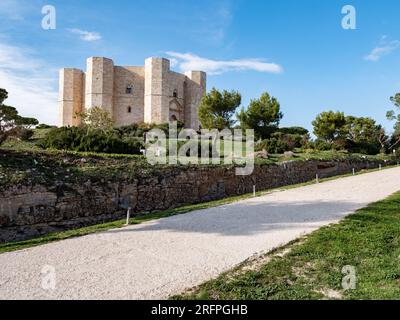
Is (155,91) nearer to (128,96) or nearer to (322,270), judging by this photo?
(128,96)

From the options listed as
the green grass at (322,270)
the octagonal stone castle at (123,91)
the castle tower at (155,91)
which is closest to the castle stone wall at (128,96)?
the octagonal stone castle at (123,91)

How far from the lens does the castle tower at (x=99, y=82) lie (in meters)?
50.5

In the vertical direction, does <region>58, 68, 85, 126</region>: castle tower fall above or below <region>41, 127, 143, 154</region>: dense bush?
above

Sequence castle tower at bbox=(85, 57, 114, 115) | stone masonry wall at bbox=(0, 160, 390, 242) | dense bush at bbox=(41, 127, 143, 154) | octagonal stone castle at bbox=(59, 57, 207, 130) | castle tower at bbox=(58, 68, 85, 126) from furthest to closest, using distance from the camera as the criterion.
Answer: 1. castle tower at bbox=(58, 68, 85, 126)
2. octagonal stone castle at bbox=(59, 57, 207, 130)
3. castle tower at bbox=(85, 57, 114, 115)
4. dense bush at bbox=(41, 127, 143, 154)
5. stone masonry wall at bbox=(0, 160, 390, 242)

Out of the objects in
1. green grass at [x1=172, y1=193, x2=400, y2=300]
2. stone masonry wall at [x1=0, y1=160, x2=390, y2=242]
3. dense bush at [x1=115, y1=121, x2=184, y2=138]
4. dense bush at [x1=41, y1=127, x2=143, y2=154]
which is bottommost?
green grass at [x1=172, y1=193, x2=400, y2=300]

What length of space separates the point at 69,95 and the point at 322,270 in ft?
172

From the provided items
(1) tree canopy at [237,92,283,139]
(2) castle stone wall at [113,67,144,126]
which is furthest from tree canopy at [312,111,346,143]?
(2) castle stone wall at [113,67,144,126]

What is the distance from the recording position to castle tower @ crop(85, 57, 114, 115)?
50531 mm

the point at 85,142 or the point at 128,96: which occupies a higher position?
the point at 128,96

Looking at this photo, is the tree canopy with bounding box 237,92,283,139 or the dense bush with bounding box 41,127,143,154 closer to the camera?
the dense bush with bounding box 41,127,143,154

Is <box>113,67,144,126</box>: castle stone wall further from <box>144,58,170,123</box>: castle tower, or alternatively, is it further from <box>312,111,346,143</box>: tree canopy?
<box>312,111,346,143</box>: tree canopy

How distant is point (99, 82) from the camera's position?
5059 cm

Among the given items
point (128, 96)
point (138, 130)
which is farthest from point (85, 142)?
point (128, 96)
